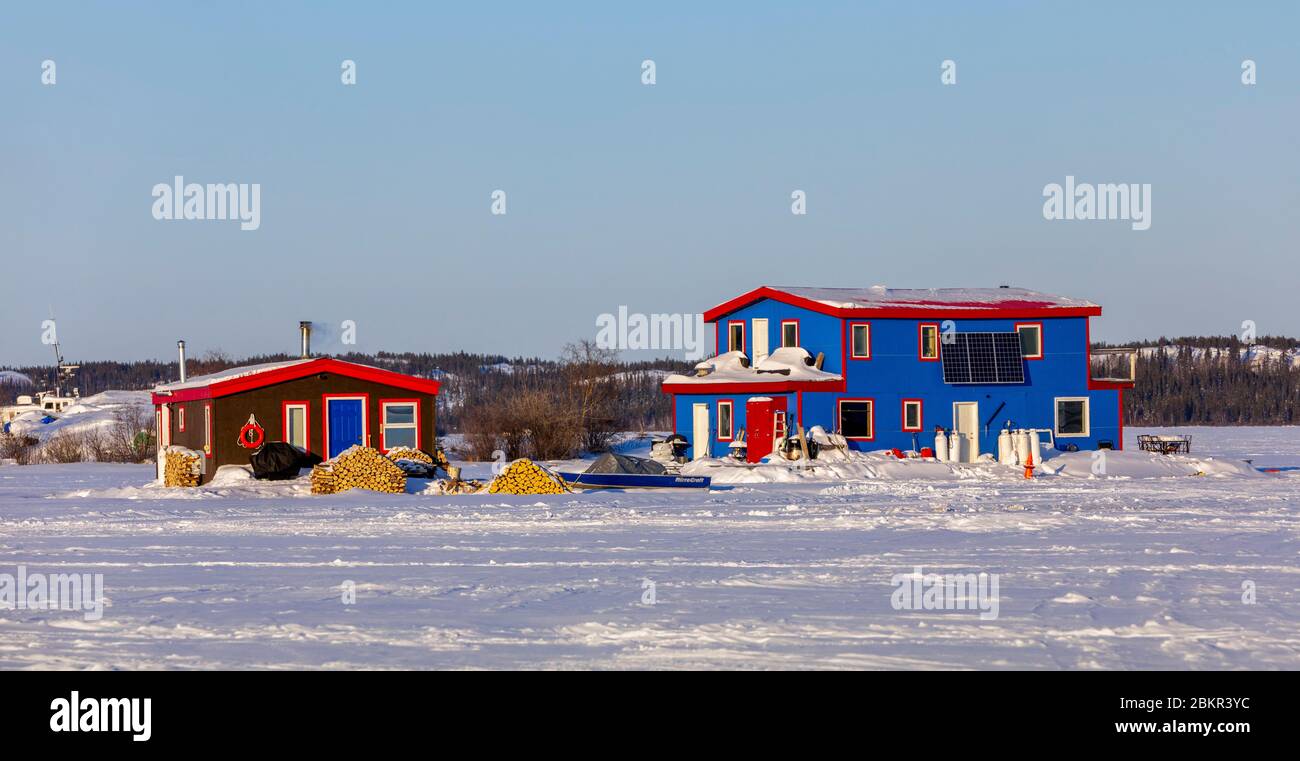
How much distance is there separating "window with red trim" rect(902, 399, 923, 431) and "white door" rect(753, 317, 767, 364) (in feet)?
15.3

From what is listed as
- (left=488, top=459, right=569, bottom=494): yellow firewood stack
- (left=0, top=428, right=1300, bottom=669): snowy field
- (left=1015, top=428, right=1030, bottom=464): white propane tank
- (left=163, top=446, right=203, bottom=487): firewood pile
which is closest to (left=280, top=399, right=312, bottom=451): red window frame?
(left=163, top=446, right=203, bottom=487): firewood pile

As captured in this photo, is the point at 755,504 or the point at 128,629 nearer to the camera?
the point at 128,629

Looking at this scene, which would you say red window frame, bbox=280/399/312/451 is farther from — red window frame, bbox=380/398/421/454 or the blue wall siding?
the blue wall siding

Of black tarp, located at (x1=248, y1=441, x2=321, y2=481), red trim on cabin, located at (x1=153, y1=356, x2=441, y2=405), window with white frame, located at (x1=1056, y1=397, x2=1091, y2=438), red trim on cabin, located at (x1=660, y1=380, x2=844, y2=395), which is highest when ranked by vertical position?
red trim on cabin, located at (x1=153, y1=356, x2=441, y2=405)

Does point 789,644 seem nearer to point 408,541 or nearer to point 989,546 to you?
point 989,546

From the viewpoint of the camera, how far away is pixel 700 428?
42656mm

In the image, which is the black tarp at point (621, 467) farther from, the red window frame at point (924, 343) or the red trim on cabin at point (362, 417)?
the red window frame at point (924, 343)

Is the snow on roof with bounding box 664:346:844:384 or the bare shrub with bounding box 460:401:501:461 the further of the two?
the bare shrub with bounding box 460:401:501:461

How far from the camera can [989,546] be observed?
787 inches

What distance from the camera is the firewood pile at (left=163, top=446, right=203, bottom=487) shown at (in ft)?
118

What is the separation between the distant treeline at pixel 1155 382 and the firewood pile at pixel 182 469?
37.5 meters

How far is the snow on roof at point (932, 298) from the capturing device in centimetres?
4338
